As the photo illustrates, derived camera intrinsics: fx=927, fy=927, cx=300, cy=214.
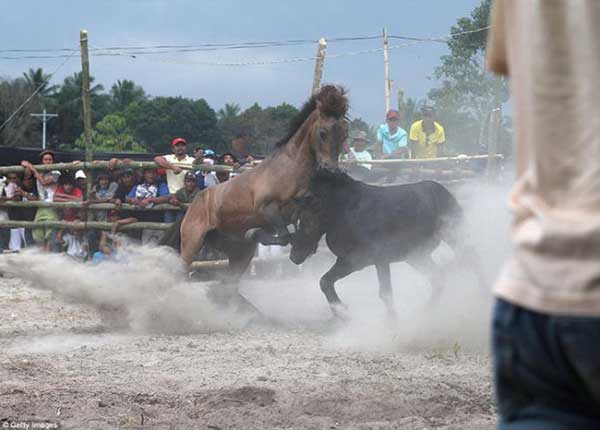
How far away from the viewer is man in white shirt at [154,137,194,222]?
41.3ft

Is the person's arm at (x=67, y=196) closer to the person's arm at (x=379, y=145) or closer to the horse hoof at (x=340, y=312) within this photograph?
the person's arm at (x=379, y=145)

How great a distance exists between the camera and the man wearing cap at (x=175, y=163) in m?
12.6

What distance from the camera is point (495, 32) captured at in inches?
73.2

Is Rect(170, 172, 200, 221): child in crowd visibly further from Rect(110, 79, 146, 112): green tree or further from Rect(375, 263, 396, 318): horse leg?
Rect(110, 79, 146, 112): green tree

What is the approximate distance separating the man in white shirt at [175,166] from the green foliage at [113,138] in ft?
138

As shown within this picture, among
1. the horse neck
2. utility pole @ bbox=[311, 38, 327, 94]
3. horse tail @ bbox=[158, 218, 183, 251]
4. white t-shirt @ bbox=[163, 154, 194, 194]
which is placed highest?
utility pole @ bbox=[311, 38, 327, 94]

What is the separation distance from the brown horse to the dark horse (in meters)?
0.21

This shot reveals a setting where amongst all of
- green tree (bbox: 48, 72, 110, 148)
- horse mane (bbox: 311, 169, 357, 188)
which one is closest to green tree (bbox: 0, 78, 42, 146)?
green tree (bbox: 48, 72, 110, 148)

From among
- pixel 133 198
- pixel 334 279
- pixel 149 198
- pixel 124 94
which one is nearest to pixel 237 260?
pixel 334 279

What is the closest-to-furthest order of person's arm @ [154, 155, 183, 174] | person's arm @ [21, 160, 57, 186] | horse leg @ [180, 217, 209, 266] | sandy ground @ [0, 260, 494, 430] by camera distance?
sandy ground @ [0, 260, 494, 430] < horse leg @ [180, 217, 209, 266] < person's arm @ [154, 155, 183, 174] < person's arm @ [21, 160, 57, 186]

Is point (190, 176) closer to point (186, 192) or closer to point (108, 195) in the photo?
point (186, 192)

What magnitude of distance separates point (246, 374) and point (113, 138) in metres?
53.3

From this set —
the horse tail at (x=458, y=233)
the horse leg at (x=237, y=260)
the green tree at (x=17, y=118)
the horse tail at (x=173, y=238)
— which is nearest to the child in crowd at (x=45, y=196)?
the horse tail at (x=173, y=238)

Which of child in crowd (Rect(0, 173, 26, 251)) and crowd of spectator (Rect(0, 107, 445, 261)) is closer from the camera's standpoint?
crowd of spectator (Rect(0, 107, 445, 261))
